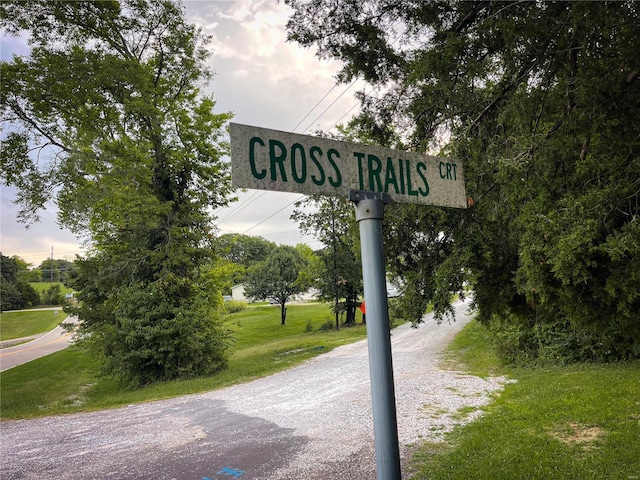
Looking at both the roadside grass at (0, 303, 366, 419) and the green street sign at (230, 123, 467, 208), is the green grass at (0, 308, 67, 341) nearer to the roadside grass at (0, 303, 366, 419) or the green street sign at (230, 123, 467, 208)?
the roadside grass at (0, 303, 366, 419)

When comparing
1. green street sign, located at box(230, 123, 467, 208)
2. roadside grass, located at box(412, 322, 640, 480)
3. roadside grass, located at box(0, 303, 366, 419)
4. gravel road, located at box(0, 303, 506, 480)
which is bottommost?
roadside grass, located at box(0, 303, 366, 419)

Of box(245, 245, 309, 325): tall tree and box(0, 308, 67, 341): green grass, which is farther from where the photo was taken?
box(0, 308, 67, 341): green grass

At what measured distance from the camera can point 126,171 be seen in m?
12.7

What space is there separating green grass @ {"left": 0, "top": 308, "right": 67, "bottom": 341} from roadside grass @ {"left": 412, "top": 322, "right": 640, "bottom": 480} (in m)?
43.6

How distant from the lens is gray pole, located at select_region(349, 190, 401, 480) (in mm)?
1287

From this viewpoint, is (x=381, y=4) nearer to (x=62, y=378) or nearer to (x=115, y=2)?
(x=115, y=2)

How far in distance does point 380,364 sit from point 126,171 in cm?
1315

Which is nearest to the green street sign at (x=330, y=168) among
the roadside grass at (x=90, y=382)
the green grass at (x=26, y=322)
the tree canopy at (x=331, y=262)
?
the roadside grass at (x=90, y=382)

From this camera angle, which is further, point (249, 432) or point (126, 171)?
point (126, 171)

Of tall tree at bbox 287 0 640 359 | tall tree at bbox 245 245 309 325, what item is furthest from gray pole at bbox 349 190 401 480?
tall tree at bbox 245 245 309 325

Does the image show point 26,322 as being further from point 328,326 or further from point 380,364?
point 380,364

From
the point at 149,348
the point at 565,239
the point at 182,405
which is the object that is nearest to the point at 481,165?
the point at 565,239

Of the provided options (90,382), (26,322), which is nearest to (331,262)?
(90,382)

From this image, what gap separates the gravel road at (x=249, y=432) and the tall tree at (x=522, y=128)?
267 cm
